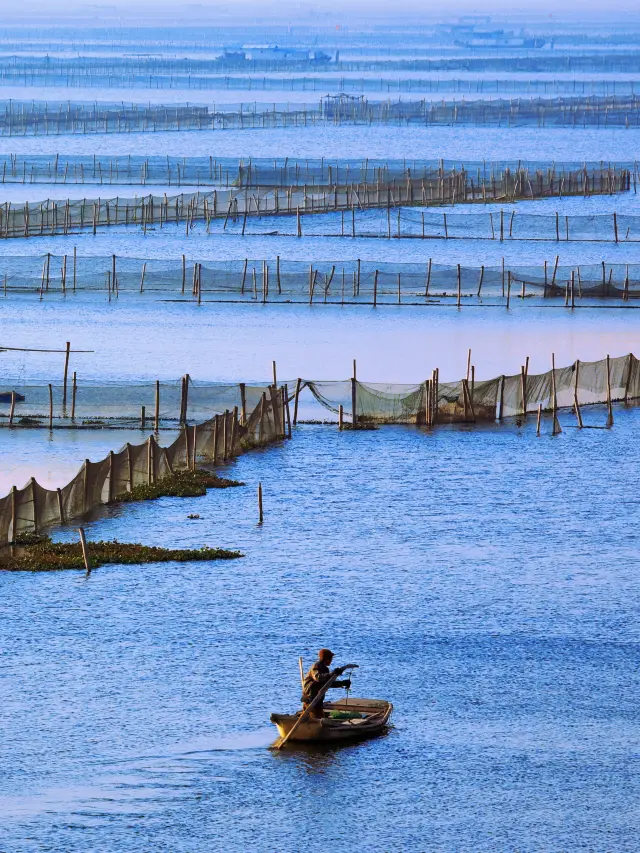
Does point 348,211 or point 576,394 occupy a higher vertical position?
point 348,211

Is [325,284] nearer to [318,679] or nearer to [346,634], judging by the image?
[346,634]

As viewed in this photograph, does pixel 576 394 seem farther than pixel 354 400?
Yes

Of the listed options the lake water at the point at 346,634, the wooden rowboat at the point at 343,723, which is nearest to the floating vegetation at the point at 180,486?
the lake water at the point at 346,634

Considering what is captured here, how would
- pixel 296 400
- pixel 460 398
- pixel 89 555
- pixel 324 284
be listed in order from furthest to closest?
pixel 324 284 < pixel 460 398 < pixel 296 400 < pixel 89 555

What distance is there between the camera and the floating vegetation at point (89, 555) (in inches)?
1425

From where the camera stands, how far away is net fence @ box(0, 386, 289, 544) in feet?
120

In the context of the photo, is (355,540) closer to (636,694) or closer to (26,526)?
(26,526)

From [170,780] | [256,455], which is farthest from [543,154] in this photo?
[170,780]

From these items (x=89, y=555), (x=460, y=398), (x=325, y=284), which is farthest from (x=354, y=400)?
(x=325, y=284)

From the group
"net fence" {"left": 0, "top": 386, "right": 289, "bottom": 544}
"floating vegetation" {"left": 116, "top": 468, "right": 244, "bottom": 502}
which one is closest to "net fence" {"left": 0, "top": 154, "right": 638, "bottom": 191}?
"net fence" {"left": 0, "top": 386, "right": 289, "bottom": 544}

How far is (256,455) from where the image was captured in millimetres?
47125

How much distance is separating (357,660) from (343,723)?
5054 millimetres

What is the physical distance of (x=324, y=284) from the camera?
7225 centimetres

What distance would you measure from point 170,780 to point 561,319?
46.1 m
